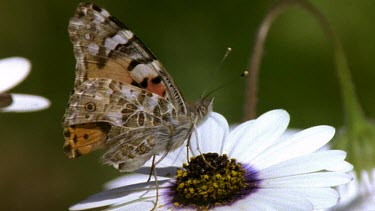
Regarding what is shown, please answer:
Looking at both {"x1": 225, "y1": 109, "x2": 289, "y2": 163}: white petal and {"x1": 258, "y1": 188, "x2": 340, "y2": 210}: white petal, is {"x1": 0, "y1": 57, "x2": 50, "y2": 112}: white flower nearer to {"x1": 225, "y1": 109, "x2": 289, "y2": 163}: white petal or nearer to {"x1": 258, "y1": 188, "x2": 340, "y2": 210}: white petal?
{"x1": 225, "y1": 109, "x2": 289, "y2": 163}: white petal

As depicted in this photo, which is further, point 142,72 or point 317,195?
point 142,72

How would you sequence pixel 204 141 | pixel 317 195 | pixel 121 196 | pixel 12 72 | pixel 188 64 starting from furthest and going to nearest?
pixel 188 64
pixel 12 72
pixel 204 141
pixel 121 196
pixel 317 195

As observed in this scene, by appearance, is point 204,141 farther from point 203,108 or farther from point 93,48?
point 93,48

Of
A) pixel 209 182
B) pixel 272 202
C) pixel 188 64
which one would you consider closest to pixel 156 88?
pixel 209 182

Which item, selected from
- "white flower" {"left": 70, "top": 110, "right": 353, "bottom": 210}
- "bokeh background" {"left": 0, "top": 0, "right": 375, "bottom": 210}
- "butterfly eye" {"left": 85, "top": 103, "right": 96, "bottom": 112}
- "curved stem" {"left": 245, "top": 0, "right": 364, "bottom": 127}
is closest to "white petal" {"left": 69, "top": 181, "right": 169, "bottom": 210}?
"white flower" {"left": 70, "top": 110, "right": 353, "bottom": 210}

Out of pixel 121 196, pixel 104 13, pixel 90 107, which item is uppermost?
pixel 104 13

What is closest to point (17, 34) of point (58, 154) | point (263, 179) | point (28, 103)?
point (58, 154)

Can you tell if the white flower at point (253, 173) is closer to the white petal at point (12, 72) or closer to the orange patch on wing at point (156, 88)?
the orange patch on wing at point (156, 88)
